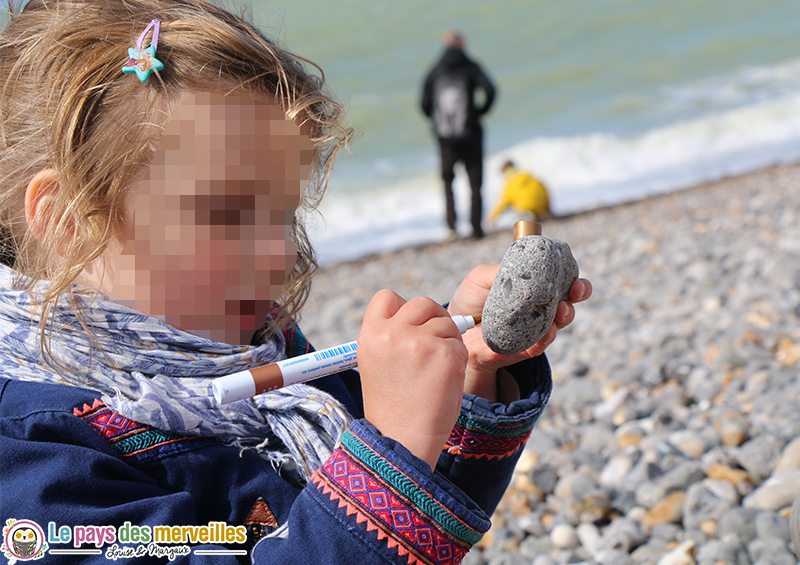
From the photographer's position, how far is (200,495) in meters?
1.22

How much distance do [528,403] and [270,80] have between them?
787 millimetres

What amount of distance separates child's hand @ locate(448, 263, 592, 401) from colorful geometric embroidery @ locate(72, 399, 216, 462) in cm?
61

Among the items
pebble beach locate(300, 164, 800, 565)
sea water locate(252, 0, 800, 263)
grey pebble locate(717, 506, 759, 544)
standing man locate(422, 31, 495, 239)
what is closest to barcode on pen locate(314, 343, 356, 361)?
pebble beach locate(300, 164, 800, 565)

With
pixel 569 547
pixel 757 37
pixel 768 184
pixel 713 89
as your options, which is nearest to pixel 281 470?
pixel 569 547

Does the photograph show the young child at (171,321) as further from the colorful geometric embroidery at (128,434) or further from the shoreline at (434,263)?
the shoreline at (434,263)

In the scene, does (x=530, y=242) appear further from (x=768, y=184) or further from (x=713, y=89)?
(x=713, y=89)

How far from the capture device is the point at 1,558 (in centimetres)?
112

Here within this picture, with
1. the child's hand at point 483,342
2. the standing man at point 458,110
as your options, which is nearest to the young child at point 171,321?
the child's hand at point 483,342

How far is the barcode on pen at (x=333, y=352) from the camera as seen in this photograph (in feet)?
3.95

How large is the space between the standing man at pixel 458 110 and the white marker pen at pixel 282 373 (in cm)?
731

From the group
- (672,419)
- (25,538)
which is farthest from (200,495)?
(672,419)

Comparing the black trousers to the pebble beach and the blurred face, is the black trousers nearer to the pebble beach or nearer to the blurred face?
the pebble beach

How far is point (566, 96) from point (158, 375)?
16.0 m

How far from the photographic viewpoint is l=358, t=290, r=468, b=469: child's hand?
3.56 feet
